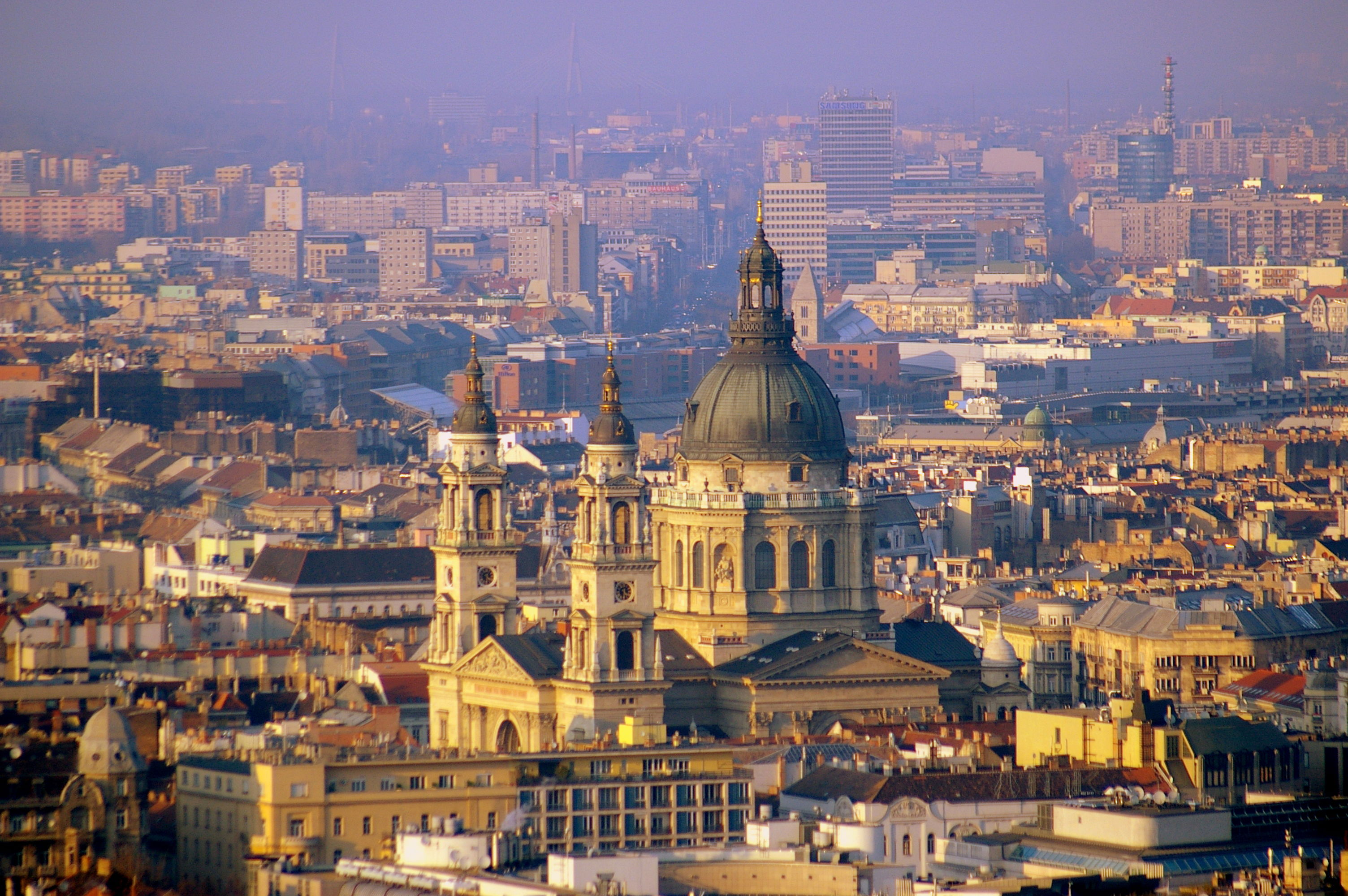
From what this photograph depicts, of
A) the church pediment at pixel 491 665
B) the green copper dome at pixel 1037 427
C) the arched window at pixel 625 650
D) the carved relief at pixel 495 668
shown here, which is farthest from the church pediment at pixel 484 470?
the green copper dome at pixel 1037 427

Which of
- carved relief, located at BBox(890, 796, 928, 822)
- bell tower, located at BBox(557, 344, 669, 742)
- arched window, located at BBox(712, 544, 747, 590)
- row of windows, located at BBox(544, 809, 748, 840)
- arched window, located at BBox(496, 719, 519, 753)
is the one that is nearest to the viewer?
carved relief, located at BBox(890, 796, 928, 822)

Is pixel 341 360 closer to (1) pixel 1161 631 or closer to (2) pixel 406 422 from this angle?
(2) pixel 406 422

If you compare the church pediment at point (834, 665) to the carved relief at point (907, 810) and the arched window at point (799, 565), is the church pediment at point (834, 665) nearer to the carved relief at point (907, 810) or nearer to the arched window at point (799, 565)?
the arched window at point (799, 565)

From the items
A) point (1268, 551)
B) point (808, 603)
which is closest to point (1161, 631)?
point (808, 603)

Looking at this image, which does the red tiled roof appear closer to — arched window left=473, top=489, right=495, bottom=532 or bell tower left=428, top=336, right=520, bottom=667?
bell tower left=428, top=336, right=520, bottom=667

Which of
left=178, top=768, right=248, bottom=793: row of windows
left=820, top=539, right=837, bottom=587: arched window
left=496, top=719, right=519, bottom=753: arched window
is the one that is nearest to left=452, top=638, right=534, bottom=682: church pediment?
left=496, top=719, right=519, bottom=753: arched window

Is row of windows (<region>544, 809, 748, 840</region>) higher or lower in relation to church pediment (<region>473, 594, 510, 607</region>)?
lower

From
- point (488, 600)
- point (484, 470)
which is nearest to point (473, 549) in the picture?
point (488, 600)
